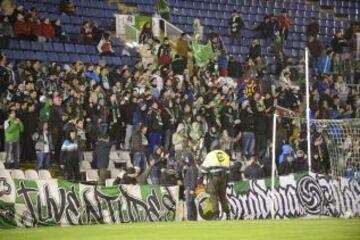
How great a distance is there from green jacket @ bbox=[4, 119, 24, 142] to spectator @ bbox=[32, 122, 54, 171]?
1.40ft

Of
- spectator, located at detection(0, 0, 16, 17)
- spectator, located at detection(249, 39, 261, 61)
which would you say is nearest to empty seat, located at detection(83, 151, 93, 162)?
spectator, located at detection(0, 0, 16, 17)

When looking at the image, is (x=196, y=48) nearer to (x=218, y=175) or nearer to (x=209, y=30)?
(x=209, y=30)

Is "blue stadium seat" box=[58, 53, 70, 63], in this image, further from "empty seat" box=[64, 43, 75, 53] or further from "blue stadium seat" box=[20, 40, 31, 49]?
"blue stadium seat" box=[20, 40, 31, 49]

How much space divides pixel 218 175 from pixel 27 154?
4.26m

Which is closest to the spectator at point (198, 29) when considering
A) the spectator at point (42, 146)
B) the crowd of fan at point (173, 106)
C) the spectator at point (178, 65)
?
the crowd of fan at point (173, 106)

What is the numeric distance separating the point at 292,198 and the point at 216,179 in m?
2.01

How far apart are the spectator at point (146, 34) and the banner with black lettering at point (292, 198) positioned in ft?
17.6

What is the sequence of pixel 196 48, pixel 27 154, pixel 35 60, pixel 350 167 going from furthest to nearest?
pixel 196 48 < pixel 350 167 < pixel 35 60 < pixel 27 154

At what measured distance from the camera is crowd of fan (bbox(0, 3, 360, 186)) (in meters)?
16.5

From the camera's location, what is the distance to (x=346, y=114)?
72.3ft

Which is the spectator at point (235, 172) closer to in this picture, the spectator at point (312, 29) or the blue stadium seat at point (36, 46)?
the blue stadium seat at point (36, 46)

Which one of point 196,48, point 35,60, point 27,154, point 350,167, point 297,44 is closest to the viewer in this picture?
point 27,154

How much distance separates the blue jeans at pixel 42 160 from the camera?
16.3 m

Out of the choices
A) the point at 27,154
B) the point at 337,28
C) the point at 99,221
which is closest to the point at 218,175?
the point at 99,221
